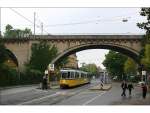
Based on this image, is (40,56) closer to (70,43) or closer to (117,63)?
(70,43)

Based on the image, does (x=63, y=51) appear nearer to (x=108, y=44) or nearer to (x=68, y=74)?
(x=108, y=44)

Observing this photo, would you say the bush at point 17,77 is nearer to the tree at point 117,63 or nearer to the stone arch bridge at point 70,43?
the stone arch bridge at point 70,43

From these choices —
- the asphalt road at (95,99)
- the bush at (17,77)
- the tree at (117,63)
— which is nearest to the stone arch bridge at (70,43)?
the bush at (17,77)

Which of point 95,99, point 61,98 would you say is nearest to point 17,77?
point 61,98

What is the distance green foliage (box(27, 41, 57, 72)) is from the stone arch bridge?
279cm

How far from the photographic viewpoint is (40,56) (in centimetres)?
8812

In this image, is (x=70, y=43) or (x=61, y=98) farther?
(x=70, y=43)

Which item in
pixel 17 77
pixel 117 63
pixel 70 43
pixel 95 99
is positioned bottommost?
pixel 95 99

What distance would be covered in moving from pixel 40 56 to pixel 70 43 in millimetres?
8163
